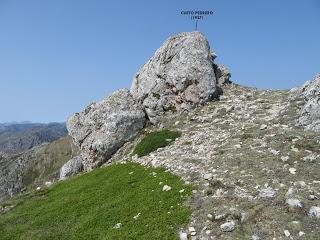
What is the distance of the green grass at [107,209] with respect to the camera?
848 inches

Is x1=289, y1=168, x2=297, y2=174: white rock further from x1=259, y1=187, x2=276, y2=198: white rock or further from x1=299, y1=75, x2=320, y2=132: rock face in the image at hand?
x1=299, y1=75, x2=320, y2=132: rock face

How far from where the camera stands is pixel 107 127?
1547 inches

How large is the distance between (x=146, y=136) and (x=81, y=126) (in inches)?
367

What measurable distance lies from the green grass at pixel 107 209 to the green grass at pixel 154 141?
243 centimetres

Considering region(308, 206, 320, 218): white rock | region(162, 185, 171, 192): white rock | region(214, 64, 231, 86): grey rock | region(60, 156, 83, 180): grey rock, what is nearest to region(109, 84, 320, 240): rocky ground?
region(308, 206, 320, 218): white rock

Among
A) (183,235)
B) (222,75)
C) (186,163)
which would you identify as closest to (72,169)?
(222,75)

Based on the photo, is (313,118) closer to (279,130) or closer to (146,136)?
(279,130)

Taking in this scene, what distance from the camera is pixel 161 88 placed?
42.3 metres

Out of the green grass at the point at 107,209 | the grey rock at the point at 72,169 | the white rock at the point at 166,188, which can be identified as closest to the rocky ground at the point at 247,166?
the green grass at the point at 107,209

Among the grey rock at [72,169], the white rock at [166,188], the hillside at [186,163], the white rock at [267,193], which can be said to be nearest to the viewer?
the hillside at [186,163]

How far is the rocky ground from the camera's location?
62.3ft

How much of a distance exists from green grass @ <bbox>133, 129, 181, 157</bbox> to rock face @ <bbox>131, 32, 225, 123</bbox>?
4339 mm

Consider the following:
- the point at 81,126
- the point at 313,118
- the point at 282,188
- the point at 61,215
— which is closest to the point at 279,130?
the point at 313,118

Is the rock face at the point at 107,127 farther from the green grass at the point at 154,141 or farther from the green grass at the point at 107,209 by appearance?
the green grass at the point at 107,209
